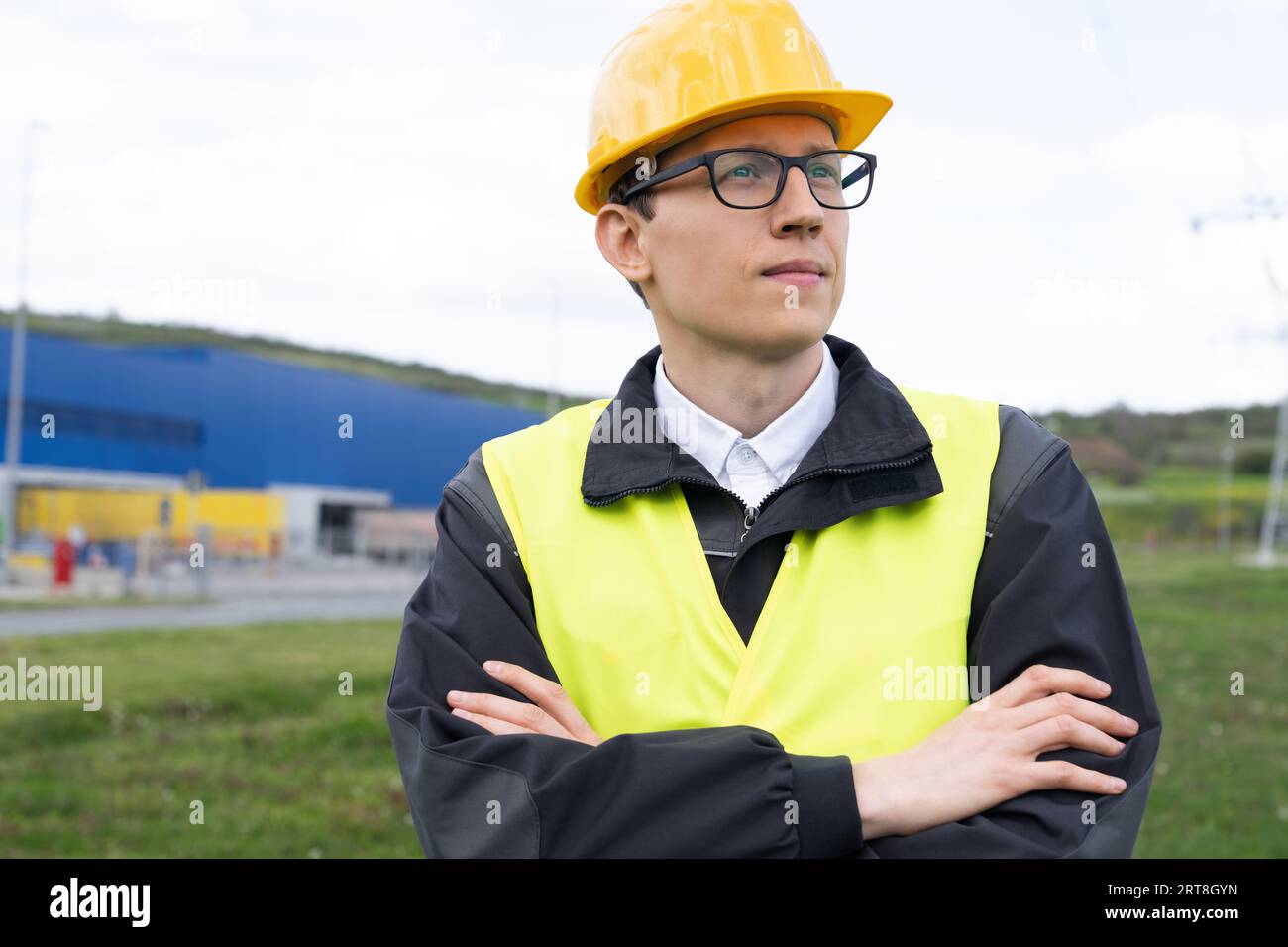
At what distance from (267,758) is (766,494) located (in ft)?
22.5

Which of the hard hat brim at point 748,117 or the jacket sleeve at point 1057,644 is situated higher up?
the hard hat brim at point 748,117

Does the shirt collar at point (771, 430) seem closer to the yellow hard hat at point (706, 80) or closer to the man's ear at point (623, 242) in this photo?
the man's ear at point (623, 242)

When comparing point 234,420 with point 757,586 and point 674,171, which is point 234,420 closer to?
point 674,171

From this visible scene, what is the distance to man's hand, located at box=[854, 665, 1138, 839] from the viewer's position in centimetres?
208

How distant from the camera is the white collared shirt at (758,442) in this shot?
2.47 m

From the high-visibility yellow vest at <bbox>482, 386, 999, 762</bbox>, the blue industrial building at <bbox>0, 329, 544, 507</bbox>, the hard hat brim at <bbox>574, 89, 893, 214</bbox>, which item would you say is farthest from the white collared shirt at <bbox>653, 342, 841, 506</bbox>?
the blue industrial building at <bbox>0, 329, 544, 507</bbox>

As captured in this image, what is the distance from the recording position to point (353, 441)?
48188 mm

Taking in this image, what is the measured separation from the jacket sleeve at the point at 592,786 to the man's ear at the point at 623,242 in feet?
2.51

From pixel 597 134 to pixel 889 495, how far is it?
95 centimetres

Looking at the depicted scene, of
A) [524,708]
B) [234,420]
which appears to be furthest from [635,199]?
[234,420]

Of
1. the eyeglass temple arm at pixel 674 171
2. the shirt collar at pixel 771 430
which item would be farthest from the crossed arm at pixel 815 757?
the eyeglass temple arm at pixel 674 171
